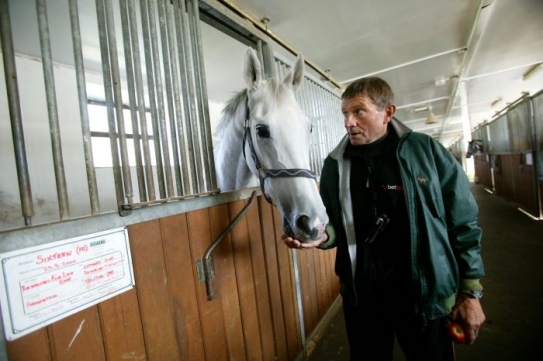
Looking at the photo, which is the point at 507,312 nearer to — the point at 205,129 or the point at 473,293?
the point at 473,293

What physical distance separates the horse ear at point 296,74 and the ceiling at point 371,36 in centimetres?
65

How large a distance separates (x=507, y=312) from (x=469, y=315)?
1.91 m

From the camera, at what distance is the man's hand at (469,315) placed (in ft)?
3.56

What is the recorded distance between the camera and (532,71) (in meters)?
5.91

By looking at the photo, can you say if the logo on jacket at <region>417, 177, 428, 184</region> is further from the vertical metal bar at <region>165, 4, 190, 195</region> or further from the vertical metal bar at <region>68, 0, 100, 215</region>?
A: the vertical metal bar at <region>68, 0, 100, 215</region>

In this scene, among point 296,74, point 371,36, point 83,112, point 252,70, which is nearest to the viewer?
point 83,112

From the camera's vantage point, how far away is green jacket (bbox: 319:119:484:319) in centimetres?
107

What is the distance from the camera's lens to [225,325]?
4.38ft

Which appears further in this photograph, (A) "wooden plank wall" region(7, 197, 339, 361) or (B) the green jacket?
(B) the green jacket

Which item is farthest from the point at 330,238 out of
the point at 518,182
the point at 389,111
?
the point at 518,182

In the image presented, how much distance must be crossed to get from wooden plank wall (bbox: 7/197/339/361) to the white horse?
35 cm

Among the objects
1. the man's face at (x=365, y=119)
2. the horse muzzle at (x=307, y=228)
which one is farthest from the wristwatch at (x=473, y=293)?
the man's face at (x=365, y=119)

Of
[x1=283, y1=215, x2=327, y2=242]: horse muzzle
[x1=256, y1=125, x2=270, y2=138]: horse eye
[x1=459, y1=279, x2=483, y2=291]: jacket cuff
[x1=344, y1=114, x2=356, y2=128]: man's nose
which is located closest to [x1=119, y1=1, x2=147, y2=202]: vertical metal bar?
[x1=256, y1=125, x2=270, y2=138]: horse eye

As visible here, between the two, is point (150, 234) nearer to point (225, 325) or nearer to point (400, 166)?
point (225, 325)
